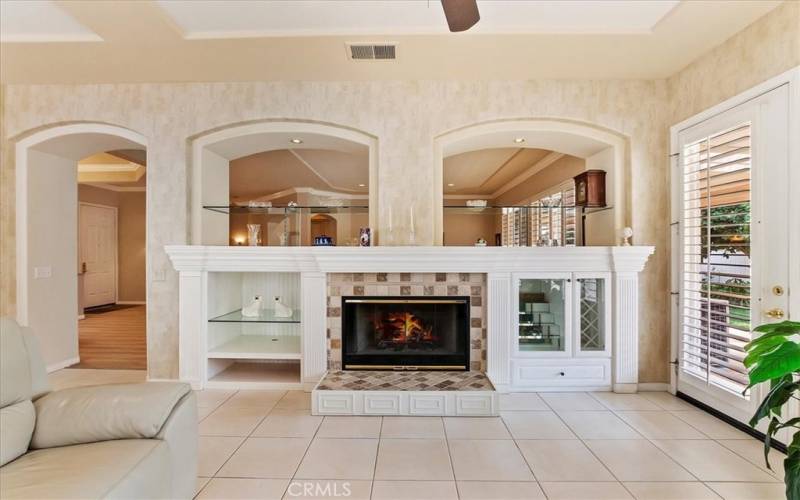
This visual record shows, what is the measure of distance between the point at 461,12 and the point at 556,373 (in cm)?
308

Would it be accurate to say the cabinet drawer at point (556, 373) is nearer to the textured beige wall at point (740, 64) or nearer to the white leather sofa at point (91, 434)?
the textured beige wall at point (740, 64)

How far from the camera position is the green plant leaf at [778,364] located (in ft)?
5.08

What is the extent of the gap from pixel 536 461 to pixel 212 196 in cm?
377

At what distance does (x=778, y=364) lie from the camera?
1.56 meters

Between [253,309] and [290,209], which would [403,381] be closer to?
[253,309]

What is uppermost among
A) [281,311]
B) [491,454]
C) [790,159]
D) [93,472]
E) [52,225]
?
[790,159]

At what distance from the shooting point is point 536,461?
2.34m

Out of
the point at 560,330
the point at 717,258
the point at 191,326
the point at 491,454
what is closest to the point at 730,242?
the point at 717,258

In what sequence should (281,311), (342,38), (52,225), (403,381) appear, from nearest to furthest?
(342,38) < (403,381) < (281,311) < (52,225)

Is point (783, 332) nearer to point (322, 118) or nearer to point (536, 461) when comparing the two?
point (536, 461)

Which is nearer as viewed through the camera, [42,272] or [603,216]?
[603,216]

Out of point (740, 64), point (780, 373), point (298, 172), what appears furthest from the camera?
point (298, 172)

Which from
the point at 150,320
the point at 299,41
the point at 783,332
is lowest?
the point at 150,320

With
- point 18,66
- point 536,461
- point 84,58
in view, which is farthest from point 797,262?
point 18,66
